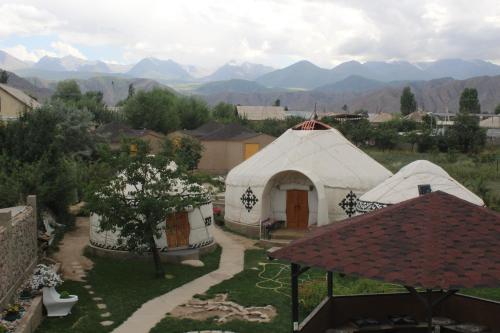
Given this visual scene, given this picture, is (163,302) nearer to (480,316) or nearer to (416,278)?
(480,316)

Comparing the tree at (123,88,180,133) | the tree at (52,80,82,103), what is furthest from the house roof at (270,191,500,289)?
the tree at (52,80,82,103)

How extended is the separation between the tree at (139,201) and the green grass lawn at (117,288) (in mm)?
595

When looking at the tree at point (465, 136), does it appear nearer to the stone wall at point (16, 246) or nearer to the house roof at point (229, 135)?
the house roof at point (229, 135)

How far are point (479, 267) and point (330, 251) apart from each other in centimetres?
162

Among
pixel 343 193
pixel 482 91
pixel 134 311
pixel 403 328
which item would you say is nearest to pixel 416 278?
pixel 403 328

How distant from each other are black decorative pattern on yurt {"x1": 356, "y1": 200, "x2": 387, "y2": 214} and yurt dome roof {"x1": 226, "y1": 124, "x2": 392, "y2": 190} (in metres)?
1.28

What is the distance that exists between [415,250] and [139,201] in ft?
24.3

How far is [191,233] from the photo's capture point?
15297mm

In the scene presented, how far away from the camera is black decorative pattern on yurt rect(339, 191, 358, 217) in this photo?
1744 cm

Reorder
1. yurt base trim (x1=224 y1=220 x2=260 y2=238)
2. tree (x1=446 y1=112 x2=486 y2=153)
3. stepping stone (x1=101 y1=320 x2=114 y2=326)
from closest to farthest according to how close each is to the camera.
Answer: stepping stone (x1=101 y1=320 x2=114 y2=326) → yurt base trim (x1=224 y1=220 x2=260 y2=238) → tree (x1=446 y1=112 x2=486 y2=153)

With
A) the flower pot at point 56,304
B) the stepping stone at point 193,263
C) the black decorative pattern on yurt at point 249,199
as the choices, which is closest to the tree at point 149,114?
the black decorative pattern on yurt at point 249,199

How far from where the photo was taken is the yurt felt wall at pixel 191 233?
14.8 metres

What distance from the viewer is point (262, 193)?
58.7 ft

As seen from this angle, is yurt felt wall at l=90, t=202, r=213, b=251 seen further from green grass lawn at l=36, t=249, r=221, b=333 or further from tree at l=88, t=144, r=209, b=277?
tree at l=88, t=144, r=209, b=277
